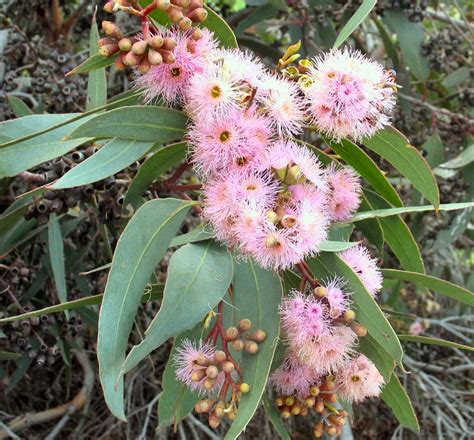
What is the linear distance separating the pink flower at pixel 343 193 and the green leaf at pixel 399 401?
0.33 metres

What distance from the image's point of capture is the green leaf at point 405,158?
117 cm

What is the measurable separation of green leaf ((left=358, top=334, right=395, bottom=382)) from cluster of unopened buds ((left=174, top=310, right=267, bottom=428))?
163 millimetres

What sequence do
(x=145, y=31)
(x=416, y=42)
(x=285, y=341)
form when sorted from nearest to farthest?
(x=145, y=31) < (x=285, y=341) < (x=416, y=42)

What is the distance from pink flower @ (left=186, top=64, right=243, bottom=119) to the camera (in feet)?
3.18

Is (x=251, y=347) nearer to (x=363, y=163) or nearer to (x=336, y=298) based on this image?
(x=336, y=298)

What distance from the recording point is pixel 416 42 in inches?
88.2

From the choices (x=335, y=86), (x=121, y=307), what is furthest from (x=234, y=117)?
(x=121, y=307)

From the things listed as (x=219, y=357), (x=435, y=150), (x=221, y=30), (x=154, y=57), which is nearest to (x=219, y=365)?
(x=219, y=357)

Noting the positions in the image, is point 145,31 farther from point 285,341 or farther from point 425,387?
point 425,387

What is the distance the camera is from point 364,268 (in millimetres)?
1061

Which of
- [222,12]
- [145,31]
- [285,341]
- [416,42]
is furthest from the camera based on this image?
[222,12]

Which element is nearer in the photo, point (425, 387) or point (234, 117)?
point (234, 117)

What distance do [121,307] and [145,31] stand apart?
396mm

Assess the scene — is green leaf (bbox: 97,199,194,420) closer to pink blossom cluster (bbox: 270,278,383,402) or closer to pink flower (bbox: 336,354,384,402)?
pink blossom cluster (bbox: 270,278,383,402)
